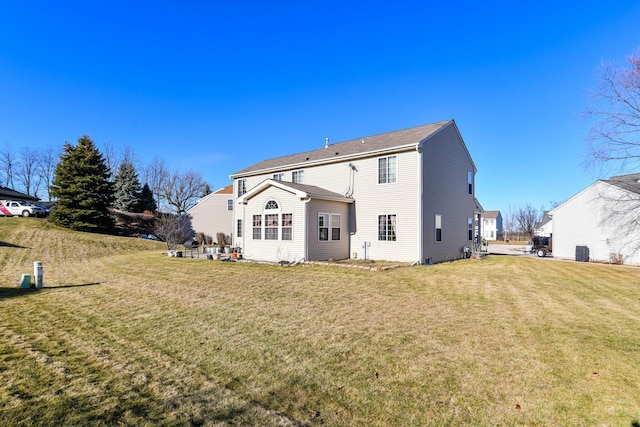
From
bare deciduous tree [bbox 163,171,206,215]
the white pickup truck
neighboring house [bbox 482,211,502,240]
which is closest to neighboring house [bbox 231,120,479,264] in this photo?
the white pickup truck

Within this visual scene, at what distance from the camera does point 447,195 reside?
18.0 metres

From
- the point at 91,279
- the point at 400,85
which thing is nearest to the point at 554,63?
the point at 400,85

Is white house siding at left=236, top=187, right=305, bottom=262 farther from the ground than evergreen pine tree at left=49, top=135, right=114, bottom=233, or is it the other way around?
evergreen pine tree at left=49, top=135, right=114, bottom=233

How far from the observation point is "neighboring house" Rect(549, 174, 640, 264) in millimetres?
18906

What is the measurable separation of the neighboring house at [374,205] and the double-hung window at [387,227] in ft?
0.17

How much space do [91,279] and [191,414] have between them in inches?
448

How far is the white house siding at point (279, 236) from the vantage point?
15841 mm

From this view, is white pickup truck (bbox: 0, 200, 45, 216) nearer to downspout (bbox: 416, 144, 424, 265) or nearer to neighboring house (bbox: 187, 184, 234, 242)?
neighboring house (bbox: 187, 184, 234, 242)

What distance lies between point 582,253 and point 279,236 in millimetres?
19806

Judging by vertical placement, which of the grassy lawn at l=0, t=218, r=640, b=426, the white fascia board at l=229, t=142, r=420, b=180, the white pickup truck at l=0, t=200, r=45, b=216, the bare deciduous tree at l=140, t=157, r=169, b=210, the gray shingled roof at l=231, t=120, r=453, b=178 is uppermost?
the bare deciduous tree at l=140, t=157, r=169, b=210

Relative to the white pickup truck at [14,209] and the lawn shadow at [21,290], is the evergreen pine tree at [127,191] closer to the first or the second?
the white pickup truck at [14,209]

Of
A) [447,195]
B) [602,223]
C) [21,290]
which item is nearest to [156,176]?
[21,290]

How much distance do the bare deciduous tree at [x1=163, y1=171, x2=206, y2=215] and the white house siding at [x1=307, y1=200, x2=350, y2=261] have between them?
122 feet

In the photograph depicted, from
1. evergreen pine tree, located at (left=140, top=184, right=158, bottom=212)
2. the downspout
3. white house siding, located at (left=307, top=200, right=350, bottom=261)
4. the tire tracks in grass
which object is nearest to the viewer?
the tire tracks in grass
